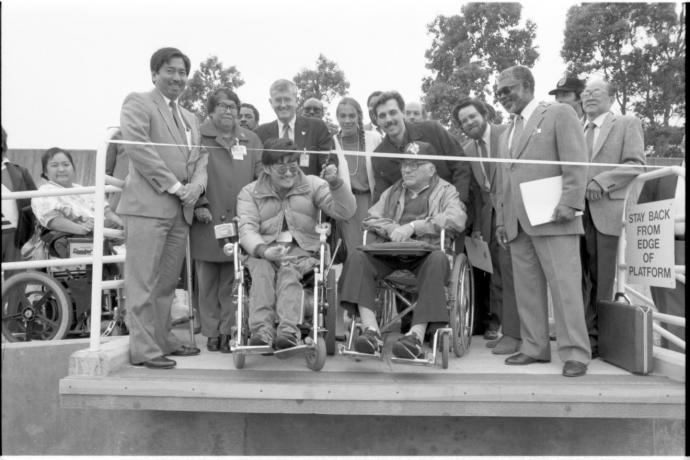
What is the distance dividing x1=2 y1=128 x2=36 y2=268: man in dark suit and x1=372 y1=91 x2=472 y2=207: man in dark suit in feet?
9.37

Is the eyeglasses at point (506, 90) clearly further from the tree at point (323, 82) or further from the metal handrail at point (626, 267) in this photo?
the tree at point (323, 82)

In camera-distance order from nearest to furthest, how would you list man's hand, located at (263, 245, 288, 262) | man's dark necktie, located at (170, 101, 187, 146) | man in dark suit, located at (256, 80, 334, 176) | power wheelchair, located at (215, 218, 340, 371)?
power wheelchair, located at (215, 218, 340, 371)
man's hand, located at (263, 245, 288, 262)
man's dark necktie, located at (170, 101, 187, 146)
man in dark suit, located at (256, 80, 334, 176)

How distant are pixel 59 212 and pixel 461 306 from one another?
3111mm

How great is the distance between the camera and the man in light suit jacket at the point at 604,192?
12.9ft

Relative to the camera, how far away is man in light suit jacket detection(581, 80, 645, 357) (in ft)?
12.9

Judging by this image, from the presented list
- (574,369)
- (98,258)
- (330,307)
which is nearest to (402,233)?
(330,307)

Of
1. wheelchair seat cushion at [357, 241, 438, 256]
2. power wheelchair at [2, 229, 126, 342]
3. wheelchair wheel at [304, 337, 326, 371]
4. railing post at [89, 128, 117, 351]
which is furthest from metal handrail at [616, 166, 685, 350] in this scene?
power wheelchair at [2, 229, 126, 342]

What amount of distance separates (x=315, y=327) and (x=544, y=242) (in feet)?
4.70

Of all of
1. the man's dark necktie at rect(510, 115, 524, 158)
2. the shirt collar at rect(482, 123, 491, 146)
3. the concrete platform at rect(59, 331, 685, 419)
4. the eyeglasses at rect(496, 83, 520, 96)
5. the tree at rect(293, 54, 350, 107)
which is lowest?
the concrete platform at rect(59, 331, 685, 419)

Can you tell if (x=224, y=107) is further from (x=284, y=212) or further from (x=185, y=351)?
(x=185, y=351)

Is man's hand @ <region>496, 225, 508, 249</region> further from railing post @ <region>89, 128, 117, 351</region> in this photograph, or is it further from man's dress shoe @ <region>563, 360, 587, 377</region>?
railing post @ <region>89, 128, 117, 351</region>

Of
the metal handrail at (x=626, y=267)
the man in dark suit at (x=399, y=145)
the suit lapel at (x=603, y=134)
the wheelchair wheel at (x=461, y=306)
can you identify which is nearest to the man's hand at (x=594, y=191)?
the metal handrail at (x=626, y=267)

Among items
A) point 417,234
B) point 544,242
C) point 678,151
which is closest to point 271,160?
point 417,234

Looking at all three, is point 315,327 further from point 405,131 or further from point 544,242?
point 405,131
